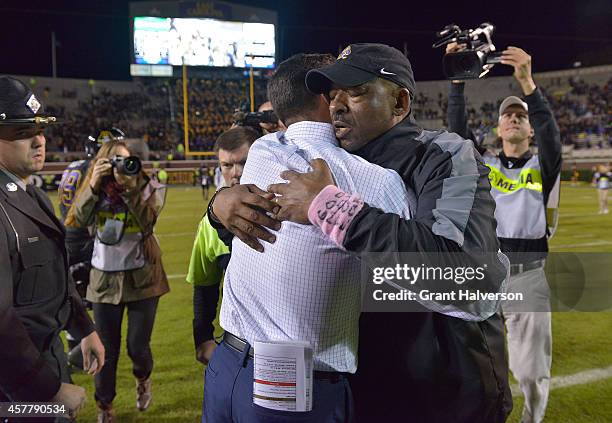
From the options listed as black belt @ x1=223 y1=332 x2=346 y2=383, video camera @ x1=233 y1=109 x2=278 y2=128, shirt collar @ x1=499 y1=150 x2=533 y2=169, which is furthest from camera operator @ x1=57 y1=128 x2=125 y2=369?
shirt collar @ x1=499 y1=150 x2=533 y2=169

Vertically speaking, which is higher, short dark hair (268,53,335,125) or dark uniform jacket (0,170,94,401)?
short dark hair (268,53,335,125)

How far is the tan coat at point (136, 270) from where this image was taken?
3.64m

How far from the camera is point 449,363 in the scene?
146 centimetres

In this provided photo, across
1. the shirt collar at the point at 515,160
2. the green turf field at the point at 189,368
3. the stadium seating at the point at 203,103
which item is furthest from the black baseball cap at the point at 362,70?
the stadium seating at the point at 203,103

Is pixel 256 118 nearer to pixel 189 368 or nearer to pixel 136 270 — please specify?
pixel 136 270

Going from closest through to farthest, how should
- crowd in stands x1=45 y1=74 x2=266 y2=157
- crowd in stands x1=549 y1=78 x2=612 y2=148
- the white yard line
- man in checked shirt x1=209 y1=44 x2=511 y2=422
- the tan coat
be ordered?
man in checked shirt x1=209 y1=44 x2=511 y2=422, the tan coat, the white yard line, crowd in stands x1=549 y1=78 x2=612 y2=148, crowd in stands x1=45 y1=74 x2=266 y2=157

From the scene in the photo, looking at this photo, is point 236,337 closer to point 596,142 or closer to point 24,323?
point 24,323

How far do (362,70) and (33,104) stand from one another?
1539mm

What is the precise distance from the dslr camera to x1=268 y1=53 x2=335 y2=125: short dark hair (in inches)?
84.3

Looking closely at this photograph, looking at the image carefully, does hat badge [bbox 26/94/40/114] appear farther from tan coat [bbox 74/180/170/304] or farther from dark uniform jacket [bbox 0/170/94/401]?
tan coat [bbox 74/180/170/304]

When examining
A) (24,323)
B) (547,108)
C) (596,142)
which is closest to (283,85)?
(24,323)

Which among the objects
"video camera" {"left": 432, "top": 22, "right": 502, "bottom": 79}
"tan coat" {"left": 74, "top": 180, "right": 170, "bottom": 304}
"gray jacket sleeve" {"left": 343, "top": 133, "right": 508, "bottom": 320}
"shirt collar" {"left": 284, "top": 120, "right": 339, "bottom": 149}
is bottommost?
"tan coat" {"left": 74, "top": 180, "right": 170, "bottom": 304}

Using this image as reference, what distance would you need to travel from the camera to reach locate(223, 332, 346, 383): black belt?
4.93 feet

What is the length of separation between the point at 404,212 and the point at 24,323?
155 centimetres
